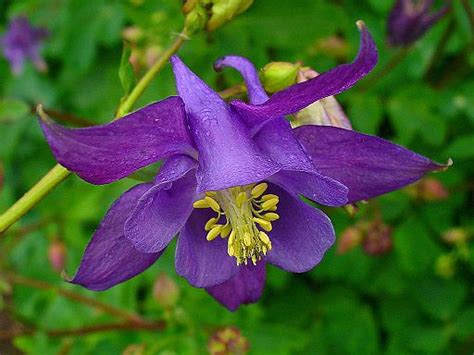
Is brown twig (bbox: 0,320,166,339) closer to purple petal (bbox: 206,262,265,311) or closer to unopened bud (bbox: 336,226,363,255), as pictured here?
unopened bud (bbox: 336,226,363,255)

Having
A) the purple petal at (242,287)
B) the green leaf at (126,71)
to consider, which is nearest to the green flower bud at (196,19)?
the green leaf at (126,71)

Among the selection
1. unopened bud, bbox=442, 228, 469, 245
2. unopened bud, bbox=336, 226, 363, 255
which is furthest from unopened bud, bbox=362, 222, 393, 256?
unopened bud, bbox=442, 228, 469, 245

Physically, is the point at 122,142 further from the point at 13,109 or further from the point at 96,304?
the point at 96,304

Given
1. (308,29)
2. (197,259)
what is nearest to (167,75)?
(308,29)

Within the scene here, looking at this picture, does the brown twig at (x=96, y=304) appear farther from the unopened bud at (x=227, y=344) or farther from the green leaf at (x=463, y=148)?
the green leaf at (x=463, y=148)

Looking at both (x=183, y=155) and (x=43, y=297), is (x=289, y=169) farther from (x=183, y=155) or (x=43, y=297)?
(x=43, y=297)

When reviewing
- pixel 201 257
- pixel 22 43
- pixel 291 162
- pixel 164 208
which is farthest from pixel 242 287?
pixel 22 43
